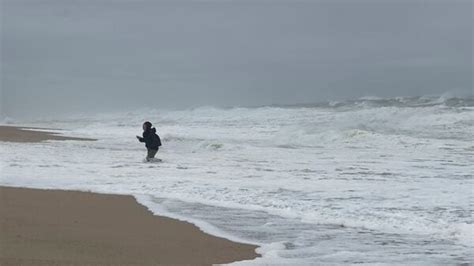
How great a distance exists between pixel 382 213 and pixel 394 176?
4680mm

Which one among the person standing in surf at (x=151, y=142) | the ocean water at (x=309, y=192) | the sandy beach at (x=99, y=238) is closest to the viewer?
the sandy beach at (x=99, y=238)

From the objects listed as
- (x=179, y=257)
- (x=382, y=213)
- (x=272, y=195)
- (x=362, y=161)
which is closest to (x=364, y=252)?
(x=179, y=257)

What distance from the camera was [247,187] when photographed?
36.8 ft

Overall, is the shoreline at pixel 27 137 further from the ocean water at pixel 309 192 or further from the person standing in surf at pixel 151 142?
the person standing in surf at pixel 151 142

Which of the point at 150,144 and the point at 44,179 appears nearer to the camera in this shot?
the point at 44,179

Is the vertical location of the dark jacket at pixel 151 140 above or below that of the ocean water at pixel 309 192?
above

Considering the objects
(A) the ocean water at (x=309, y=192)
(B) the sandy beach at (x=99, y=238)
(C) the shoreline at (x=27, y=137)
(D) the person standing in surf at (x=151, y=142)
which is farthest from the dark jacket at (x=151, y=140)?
(C) the shoreline at (x=27, y=137)

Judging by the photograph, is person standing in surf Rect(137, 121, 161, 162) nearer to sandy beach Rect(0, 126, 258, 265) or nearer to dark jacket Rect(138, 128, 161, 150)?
dark jacket Rect(138, 128, 161, 150)

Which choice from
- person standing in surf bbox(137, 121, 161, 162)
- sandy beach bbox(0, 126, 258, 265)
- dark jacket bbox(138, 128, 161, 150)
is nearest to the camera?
sandy beach bbox(0, 126, 258, 265)

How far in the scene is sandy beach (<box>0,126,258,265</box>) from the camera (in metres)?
5.44

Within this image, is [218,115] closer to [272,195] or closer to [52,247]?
[272,195]

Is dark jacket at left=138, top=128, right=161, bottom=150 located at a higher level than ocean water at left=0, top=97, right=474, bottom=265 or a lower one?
higher

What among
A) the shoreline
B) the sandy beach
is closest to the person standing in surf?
the sandy beach

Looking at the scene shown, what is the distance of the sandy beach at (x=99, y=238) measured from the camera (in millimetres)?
5438
